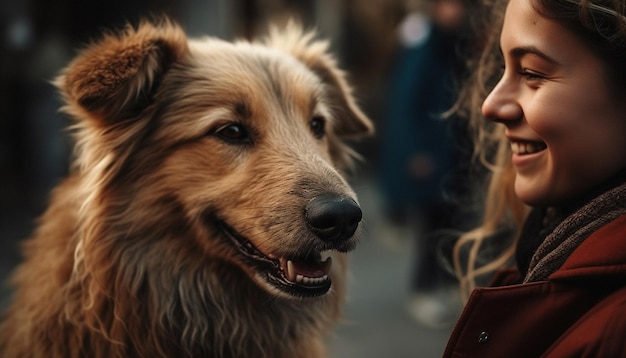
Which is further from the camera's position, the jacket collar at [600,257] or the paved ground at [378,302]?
the paved ground at [378,302]

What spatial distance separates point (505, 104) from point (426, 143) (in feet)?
14.5

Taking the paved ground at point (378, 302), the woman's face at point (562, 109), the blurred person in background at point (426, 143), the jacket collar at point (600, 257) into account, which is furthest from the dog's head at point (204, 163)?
the blurred person in background at point (426, 143)

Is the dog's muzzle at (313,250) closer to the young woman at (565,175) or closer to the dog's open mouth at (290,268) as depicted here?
the dog's open mouth at (290,268)

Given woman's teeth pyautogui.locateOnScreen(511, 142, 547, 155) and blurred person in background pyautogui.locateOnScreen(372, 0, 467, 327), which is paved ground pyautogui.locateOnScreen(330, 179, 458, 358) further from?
woman's teeth pyautogui.locateOnScreen(511, 142, 547, 155)

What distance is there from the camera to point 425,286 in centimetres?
652

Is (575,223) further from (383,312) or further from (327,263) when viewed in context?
(383,312)

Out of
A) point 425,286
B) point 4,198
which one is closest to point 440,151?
point 425,286

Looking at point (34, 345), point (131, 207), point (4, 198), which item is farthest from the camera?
point (4, 198)

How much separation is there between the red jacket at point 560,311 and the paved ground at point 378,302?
7.91 feet

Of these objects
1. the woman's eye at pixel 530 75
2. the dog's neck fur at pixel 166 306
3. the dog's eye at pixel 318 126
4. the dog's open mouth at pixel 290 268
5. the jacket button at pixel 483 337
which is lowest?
the dog's neck fur at pixel 166 306

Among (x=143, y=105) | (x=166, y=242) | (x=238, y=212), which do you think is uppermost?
(x=143, y=105)

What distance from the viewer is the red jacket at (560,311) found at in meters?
1.61

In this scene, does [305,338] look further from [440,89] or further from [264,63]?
[440,89]

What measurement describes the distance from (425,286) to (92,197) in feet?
14.3
